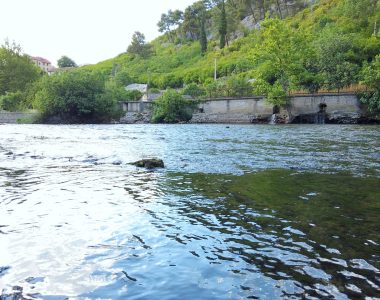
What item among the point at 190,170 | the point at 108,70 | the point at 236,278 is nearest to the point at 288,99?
the point at 190,170

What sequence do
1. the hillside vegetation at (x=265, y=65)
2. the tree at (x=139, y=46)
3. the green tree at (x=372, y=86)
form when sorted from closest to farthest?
the green tree at (x=372, y=86) < the hillside vegetation at (x=265, y=65) < the tree at (x=139, y=46)

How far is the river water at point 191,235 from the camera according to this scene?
4.38 meters

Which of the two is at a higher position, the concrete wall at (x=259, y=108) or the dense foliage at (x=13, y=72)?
the dense foliage at (x=13, y=72)

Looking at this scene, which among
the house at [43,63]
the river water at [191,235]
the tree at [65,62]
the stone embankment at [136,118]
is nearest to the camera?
the river water at [191,235]

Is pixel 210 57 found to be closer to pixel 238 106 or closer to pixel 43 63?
pixel 238 106

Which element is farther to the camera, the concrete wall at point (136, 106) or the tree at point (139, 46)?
the tree at point (139, 46)

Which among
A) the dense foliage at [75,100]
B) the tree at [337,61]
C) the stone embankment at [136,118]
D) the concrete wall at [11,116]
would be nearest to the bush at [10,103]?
the concrete wall at [11,116]

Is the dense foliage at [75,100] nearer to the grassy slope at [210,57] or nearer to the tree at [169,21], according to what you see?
the grassy slope at [210,57]

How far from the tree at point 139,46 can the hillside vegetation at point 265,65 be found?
17.8m

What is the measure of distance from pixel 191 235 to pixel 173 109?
54.7 meters

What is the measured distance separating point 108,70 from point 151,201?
449 ft

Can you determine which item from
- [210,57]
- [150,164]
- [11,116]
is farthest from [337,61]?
[210,57]

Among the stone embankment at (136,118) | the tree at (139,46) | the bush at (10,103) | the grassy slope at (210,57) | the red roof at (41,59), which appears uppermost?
the red roof at (41,59)

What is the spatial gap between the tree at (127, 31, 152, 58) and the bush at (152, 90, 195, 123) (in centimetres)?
8023
